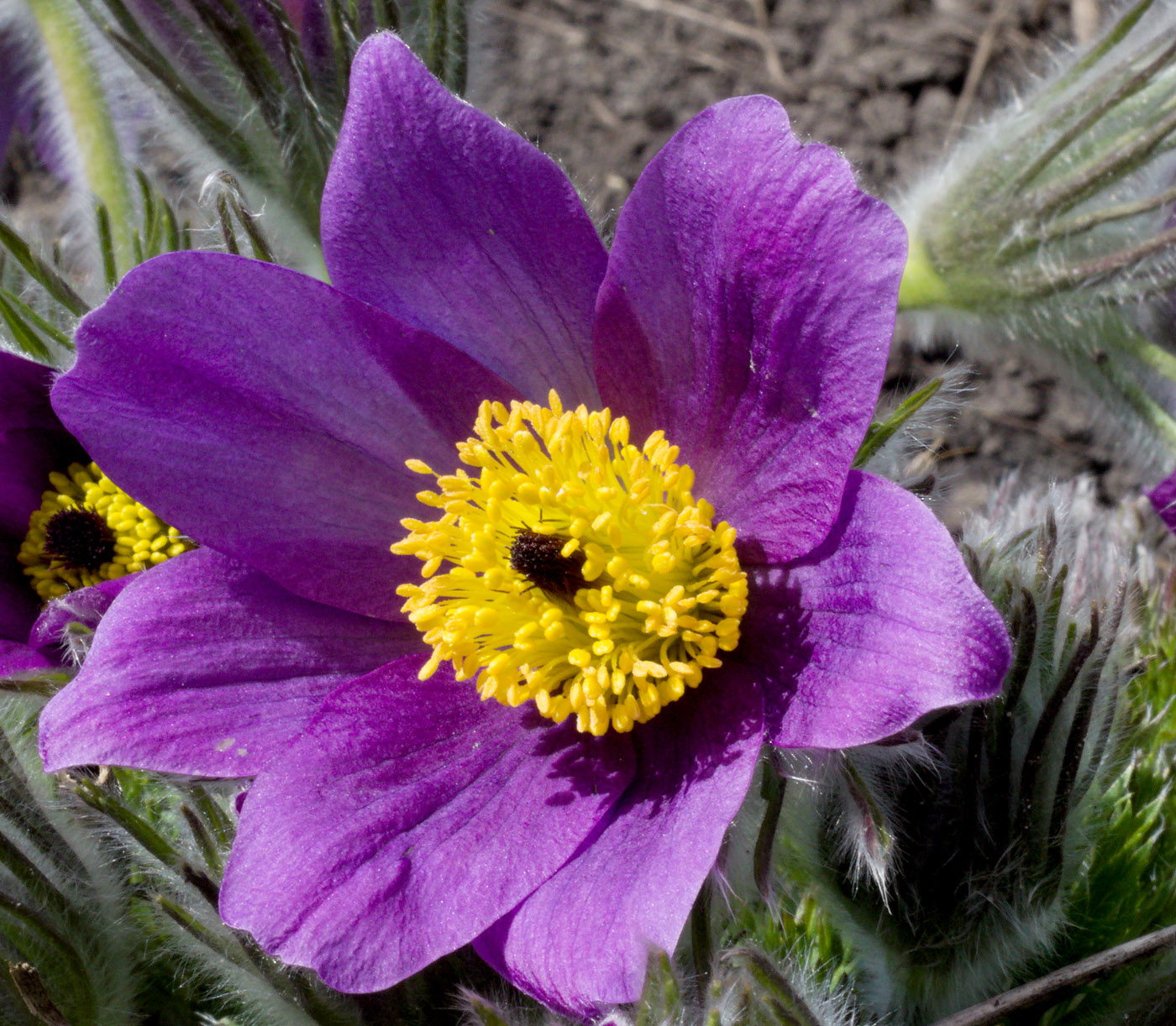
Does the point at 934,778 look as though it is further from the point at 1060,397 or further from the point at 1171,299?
the point at 1060,397

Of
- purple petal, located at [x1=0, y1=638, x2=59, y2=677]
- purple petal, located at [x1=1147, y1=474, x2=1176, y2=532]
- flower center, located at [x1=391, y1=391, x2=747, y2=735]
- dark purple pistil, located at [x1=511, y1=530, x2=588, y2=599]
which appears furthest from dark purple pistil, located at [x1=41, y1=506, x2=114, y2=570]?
purple petal, located at [x1=1147, y1=474, x2=1176, y2=532]

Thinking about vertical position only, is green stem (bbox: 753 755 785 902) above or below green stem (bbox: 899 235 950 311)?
below

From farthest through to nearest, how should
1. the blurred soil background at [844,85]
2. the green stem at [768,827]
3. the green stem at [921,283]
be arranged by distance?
the blurred soil background at [844,85], the green stem at [921,283], the green stem at [768,827]

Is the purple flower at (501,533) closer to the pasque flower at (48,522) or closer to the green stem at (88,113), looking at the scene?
the pasque flower at (48,522)

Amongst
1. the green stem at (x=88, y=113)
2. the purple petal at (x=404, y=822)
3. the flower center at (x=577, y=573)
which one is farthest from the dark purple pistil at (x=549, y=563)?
the green stem at (x=88, y=113)

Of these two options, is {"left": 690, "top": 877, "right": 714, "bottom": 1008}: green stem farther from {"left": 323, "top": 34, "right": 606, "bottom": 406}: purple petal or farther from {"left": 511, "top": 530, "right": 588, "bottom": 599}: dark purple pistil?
{"left": 323, "top": 34, "right": 606, "bottom": 406}: purple petal
